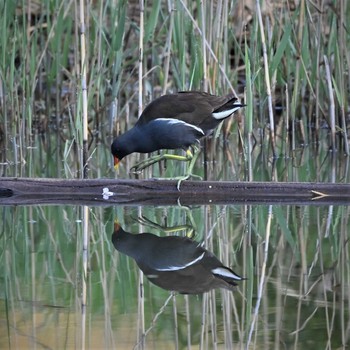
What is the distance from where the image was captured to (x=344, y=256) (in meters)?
3.88

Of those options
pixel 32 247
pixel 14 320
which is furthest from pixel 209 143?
pixel 14 320

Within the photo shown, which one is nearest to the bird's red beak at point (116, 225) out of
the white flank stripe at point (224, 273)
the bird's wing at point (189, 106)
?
the bird's wing at point (189, 106)

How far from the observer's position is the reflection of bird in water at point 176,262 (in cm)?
341

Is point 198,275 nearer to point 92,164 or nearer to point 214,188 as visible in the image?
point 214,188

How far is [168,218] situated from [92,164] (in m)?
2.27

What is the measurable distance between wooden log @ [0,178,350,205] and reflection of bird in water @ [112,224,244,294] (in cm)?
37

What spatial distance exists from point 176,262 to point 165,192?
1072 millimetres

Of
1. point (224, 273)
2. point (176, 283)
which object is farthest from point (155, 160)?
point (176, 283)

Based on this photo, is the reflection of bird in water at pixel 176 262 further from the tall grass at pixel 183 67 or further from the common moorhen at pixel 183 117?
the tall grass at pixel 183 67

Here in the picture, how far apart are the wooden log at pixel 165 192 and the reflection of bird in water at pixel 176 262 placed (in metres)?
0.37

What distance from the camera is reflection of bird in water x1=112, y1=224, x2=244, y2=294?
3.41 metres

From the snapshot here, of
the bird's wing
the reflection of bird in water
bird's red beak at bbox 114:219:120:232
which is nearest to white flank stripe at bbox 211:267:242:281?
the reflection of bird in water

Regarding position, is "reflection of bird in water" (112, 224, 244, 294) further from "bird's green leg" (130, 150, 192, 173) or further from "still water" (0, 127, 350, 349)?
"bird's green leg" (130, 150, 192, 173)

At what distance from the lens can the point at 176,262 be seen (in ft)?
12.3
